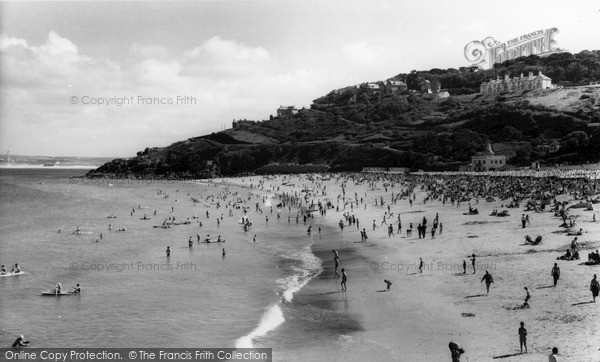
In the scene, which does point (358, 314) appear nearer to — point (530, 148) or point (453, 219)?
point (453, 219)

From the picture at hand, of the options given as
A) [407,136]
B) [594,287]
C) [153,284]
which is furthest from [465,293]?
[407,136]

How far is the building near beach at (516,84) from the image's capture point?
152 m

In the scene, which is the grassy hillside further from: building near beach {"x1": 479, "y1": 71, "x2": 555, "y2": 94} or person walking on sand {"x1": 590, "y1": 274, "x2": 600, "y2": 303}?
person walking on sand {"x1": 590, "y1": 274, "x2": 600, "y2": 303}

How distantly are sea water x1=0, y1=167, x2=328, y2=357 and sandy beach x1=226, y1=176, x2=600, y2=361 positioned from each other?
2.22m

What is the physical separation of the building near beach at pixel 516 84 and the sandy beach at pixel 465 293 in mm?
127808

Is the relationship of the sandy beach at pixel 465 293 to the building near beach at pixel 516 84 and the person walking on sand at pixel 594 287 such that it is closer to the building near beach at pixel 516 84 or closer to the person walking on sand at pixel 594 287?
the person walking on sand at pixel 594 287

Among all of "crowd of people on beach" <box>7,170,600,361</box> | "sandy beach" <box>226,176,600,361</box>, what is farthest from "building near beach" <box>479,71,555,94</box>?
"sandy beach" <box>226,176,600,361</box>

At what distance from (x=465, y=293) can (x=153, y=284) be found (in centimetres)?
1528

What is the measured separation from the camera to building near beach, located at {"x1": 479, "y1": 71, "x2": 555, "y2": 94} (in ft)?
500

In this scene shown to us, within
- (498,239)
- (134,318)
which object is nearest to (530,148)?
(498,239)

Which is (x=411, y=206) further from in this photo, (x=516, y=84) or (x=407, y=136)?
(x=516, y=84)

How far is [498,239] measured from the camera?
101ft

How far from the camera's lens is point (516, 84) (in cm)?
15925

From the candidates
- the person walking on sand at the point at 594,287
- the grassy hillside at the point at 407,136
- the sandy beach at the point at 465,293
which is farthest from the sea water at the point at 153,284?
the grassy hillside at the point at 407,136
